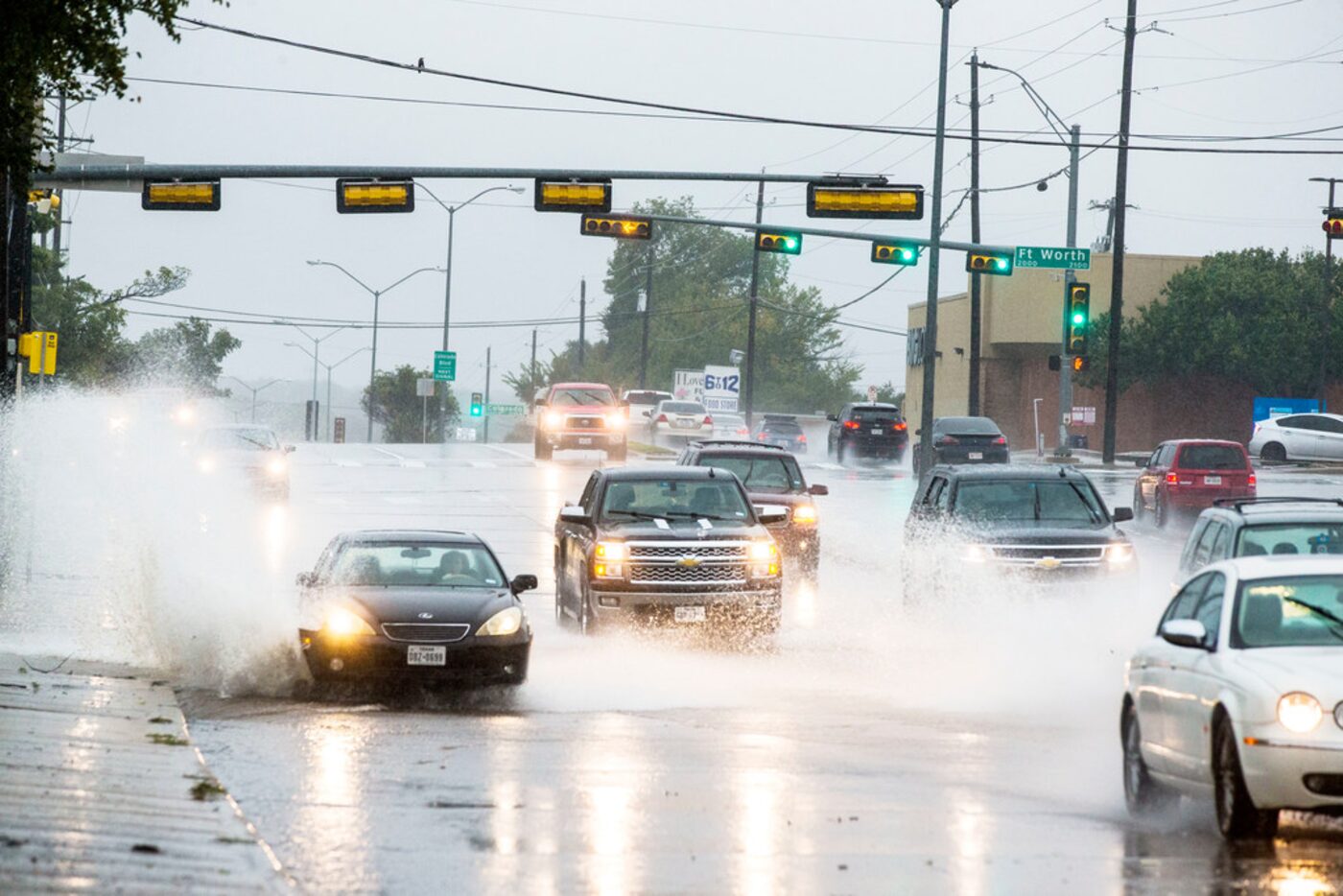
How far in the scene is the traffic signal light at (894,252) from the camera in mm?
44875

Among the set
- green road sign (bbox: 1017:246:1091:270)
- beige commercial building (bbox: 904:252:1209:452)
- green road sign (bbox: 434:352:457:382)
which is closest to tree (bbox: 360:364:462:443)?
green road sign (bbox: 434:352:457:382)

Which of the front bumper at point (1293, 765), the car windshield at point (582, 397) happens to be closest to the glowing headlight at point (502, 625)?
the front bumper at point (1293, 765)

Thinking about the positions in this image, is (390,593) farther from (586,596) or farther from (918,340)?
(918,340)

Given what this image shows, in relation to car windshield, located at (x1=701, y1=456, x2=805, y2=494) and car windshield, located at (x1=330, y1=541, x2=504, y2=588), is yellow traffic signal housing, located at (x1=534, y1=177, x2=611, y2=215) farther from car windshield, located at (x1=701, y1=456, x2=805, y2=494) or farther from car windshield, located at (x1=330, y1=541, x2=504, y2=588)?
car windshield, located at (x1=330, y1=541, x2=504, y2=588)

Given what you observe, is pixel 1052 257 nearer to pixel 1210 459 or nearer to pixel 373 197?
pixel 1210 459

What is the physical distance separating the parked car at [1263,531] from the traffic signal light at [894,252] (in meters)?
27.4

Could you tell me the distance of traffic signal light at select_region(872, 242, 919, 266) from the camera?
1767 inches

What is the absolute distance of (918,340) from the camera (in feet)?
287

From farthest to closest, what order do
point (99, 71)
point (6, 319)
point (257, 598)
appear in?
point (6, 319), point (257, 598), point (99, 71)

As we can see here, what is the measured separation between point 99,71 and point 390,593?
5146mm

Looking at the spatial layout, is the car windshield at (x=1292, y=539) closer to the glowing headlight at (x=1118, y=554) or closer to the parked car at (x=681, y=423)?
the glowing headlight at (x=1118, y=554)

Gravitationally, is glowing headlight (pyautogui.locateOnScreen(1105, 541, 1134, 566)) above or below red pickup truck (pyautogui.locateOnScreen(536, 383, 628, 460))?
below

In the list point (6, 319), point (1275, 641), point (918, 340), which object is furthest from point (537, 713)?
point (918, 340)

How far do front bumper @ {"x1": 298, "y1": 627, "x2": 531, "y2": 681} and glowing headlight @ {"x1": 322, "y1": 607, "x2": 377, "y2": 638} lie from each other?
48 mm
